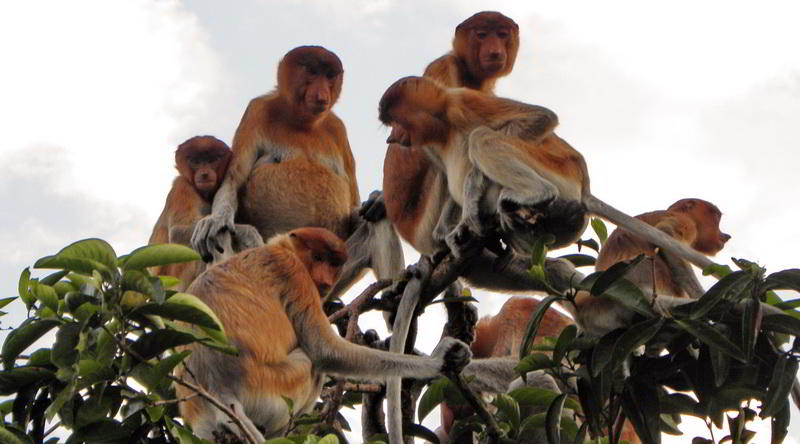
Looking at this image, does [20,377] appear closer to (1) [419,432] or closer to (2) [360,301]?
(1) [419,432]

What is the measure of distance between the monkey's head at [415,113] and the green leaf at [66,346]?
2030mm

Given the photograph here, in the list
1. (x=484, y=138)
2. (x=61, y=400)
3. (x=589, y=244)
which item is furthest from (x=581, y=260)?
(x=61, y=400)

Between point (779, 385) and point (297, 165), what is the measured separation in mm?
3116

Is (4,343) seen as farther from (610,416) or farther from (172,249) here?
(610,416)

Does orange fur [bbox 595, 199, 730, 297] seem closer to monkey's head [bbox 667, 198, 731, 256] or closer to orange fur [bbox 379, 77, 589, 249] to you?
monkey's head [bbox 667, 198, 731, 256]

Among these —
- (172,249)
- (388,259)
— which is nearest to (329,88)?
(388,259)

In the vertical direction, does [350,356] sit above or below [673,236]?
below

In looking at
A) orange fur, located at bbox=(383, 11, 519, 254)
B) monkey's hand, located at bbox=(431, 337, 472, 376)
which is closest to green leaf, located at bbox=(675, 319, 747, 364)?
monkey's hand, located at bbox=(431, 337, 472, 376)

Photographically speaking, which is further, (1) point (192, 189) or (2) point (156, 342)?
(1) point (192, 189)

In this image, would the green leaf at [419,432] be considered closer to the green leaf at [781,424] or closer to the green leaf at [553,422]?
the green leaf at [553,422]

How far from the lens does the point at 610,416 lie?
3.41 metres

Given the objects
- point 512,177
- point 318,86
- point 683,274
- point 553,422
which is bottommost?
point 553,422

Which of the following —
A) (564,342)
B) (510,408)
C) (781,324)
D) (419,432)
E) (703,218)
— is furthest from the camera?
(703,218)

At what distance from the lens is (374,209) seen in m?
5.38
